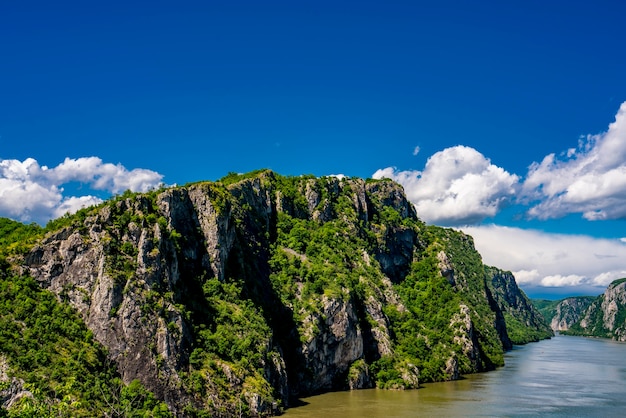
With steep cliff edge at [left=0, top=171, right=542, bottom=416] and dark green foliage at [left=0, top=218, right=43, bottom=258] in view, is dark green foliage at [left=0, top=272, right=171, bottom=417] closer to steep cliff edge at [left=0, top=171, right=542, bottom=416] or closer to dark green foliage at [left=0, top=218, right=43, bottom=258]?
steep cliff edge at [left=0, top=171, right=542, bottom=416]

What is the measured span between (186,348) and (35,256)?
24.7 m

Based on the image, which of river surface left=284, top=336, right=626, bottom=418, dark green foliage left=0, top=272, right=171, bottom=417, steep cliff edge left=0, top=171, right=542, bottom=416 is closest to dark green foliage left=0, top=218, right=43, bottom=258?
steep cliff edge left=0, top=171, right=542, bottom=416

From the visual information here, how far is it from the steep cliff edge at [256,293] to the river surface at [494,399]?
21.5 ft

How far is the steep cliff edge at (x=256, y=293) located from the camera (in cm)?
7812

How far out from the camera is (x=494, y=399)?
99.5 m

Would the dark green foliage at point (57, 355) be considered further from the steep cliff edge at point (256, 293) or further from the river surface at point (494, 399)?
the river surface at point (494, 399)

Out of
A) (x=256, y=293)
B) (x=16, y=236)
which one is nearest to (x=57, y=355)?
(x=16, y=236)

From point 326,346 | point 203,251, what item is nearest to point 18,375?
point 203,251

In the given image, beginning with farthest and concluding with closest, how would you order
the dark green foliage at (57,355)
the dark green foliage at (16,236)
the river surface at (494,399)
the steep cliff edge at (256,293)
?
the river surface at (494,399) → the dark green foliage at (16,236) → the steep cliff edge at (256,293) → the dark green foliage at (57,355)

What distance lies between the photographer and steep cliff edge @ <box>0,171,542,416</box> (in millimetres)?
78125

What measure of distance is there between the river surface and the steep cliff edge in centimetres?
654

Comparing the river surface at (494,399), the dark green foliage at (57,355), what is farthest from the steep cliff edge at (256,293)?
the river surface at (494,399)

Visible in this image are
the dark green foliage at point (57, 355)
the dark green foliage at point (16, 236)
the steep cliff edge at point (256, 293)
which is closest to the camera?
the dark green foliage at point (57, 355)

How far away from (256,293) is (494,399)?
153 ft
